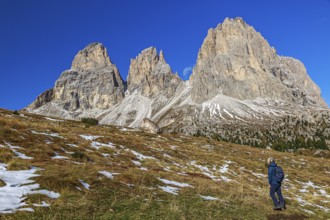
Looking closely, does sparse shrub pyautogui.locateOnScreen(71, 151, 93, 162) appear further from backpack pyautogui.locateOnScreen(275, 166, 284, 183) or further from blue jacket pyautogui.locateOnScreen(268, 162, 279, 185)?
backpack pyautogui.locateOnScreen(275, 166, 284, 183)

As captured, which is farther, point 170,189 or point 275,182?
point 275,182

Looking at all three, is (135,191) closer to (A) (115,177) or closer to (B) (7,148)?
(A) (115,177)

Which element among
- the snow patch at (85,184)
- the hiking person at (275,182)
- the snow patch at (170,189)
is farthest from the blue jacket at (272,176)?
the snow patch at (85,184)

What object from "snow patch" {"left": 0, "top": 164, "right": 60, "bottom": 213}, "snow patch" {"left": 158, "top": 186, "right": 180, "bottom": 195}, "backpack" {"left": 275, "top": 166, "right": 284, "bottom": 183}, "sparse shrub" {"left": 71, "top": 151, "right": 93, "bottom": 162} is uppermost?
"backpack" {"left": 275, "top": 166, "right": 284, "bottom": 183}

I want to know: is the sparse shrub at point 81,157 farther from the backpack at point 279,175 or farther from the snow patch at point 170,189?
the backpack at point 279,175

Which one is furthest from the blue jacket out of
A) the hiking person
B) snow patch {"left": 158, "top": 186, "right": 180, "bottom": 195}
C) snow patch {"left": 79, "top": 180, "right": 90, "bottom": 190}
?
snow patch {"left": 79, "top": 180, "right": 90, "bottom": 190}

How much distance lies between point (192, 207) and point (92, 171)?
6.45 m

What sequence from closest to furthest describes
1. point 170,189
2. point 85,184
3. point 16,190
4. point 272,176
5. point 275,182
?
point 16,190
point 85,184
point 170,189
point 275,182
point 272,176

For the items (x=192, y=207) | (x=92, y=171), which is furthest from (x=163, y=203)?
(x=92, y=171)

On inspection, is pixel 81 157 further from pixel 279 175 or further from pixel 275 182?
pixel 279 175

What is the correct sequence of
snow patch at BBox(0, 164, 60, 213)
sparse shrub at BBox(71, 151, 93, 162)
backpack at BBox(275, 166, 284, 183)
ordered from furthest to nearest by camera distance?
1. sparse shrub at BBox(71, 151, 93, 162)
2. backpack at BBox(275, 166, 284, 183)
3. snow patch at BBox(0, 164, 60, 213)

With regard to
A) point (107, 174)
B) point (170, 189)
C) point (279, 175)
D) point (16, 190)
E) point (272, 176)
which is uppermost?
point (279, 175)

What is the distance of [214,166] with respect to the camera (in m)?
34.4

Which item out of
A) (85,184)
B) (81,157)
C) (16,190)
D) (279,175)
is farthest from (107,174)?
(279,175)
